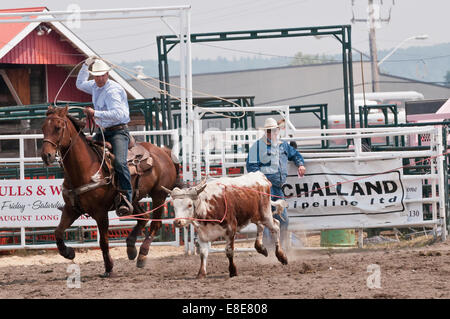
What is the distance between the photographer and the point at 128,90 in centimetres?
2127

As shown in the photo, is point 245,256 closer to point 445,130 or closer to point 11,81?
point 445,130

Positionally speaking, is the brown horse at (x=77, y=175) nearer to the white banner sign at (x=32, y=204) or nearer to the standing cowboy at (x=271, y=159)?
the standing cowboy at (x=271, y=159)

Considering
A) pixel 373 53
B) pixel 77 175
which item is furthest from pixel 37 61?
pixel 373 53

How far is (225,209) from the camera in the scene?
8484 mm

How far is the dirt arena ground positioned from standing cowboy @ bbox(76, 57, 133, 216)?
3.41 ft

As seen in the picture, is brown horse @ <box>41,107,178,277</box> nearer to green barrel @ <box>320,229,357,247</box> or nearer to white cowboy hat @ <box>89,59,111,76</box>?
white cowboy hat @ <box>89,59,111,76</box>

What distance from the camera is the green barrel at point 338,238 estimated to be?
11.6 m

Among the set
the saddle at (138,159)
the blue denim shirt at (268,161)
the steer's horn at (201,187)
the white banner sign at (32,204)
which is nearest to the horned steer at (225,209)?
the steer's horn at (201,187)

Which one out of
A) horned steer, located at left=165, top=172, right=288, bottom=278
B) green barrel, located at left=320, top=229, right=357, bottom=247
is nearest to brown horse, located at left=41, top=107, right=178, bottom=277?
horned steer, located at left=165, top=172, right=288, bottom=278

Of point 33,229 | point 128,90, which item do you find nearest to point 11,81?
point 128,90

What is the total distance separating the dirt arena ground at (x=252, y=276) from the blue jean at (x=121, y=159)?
41.1 inches

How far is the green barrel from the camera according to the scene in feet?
38.1

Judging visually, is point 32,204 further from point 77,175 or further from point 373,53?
point 373,53
